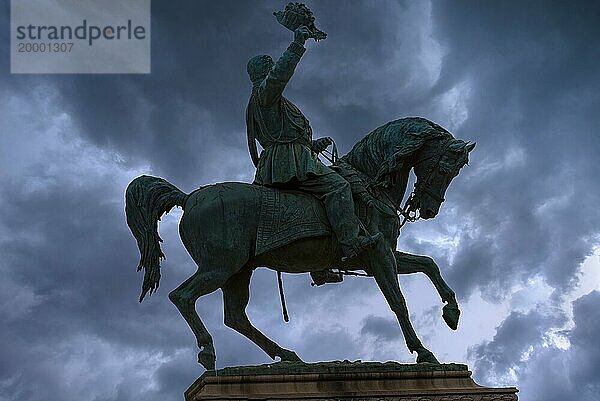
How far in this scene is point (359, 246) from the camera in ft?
35.7

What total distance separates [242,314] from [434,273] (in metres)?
2.39

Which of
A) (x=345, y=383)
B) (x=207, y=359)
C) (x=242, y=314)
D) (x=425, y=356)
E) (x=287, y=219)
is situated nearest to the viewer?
(x=345, y=383)

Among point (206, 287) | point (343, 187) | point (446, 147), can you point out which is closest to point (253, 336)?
point (206, 287)

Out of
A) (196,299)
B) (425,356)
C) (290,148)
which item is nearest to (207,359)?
(196,299)

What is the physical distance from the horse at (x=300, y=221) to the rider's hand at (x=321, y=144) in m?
0.28

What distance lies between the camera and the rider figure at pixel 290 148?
11.0 m

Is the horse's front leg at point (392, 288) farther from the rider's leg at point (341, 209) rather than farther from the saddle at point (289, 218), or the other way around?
the saddle at point (289, 218)

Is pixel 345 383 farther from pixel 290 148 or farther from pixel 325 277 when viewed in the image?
pixel 290 148

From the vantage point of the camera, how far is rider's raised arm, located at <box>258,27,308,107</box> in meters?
11.0

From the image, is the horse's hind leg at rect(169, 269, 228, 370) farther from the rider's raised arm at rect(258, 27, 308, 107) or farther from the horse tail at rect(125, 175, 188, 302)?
the rider's raised arm at rect(258, 27, 308, 107)

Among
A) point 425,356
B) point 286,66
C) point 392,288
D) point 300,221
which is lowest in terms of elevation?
point 425,356

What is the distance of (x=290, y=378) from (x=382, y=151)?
3.20 m

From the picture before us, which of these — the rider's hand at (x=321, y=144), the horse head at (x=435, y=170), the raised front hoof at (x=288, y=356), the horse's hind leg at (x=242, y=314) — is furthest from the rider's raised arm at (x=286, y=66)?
the raised front hoof at (x=288, y=356)

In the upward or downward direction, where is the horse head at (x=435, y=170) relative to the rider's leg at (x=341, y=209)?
upward
